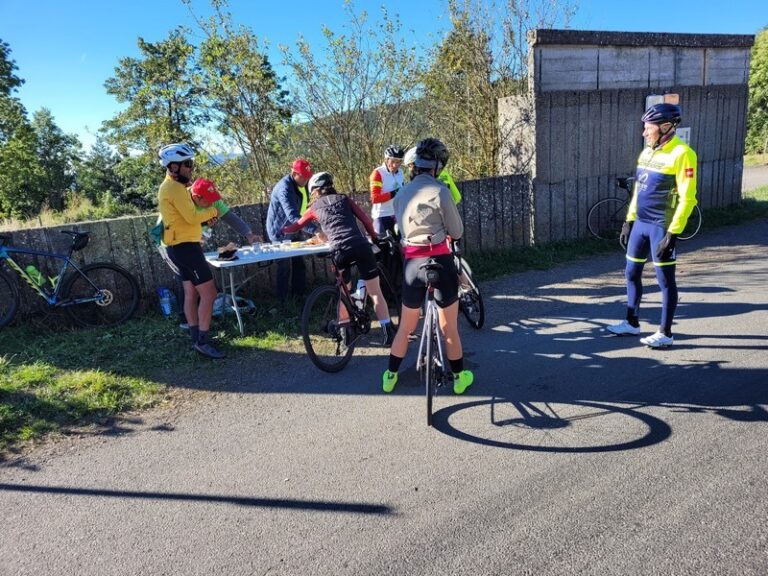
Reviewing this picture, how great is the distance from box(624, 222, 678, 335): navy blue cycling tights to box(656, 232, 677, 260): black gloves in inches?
1.2

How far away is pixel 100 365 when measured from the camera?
5.24m

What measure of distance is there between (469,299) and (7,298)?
16.6ft

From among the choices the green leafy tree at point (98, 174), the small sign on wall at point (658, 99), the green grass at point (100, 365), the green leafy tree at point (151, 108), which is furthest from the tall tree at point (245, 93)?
the green leafy tree at point (98, 174)

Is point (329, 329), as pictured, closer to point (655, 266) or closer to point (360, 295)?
point (360, 295)

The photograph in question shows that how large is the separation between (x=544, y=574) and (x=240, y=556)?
1.44m

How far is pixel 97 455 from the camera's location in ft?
12.3

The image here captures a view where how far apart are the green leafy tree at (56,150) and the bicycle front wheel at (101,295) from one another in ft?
181

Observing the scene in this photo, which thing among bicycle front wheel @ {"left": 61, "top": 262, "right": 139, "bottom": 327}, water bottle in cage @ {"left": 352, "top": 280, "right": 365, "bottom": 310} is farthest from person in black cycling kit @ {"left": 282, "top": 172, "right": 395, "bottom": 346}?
bicycle front wheel @ {"left": 61, "top": 262, "right": 139, "bottom": 327}

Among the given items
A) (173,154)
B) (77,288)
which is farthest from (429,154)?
(77,288)

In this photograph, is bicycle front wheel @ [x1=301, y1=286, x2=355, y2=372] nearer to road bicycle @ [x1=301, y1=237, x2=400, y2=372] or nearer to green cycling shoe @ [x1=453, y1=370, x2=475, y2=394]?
road bicycle @ [x1=301, y1=237, x2=400, y2=372]

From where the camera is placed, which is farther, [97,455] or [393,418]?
[393,418]

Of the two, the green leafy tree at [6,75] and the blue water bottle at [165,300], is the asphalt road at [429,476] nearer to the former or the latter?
the blue water bottle at [165,300]

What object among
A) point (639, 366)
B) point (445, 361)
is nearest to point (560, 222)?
point (639, 366)

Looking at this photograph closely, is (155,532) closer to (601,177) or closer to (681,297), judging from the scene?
(681,297)
